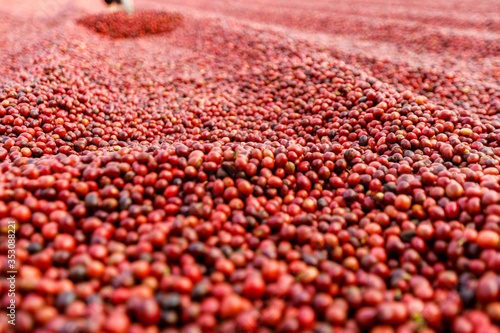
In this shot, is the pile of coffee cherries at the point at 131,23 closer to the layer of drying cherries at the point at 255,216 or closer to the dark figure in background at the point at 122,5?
the dark figure in background at the point at 122,5

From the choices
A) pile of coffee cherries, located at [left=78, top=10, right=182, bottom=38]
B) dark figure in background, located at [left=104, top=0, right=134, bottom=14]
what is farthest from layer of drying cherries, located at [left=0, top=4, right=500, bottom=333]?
dark figure in background, located at [left=104, top=0, right=134, bottom=14]

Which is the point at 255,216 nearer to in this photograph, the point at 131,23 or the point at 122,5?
the point at 131,23

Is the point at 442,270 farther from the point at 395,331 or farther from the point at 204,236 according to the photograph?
the point at 204,236

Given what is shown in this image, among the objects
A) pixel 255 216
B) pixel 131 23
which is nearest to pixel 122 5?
pixel 131 23

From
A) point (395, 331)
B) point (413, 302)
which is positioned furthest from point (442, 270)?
point (395, 331)

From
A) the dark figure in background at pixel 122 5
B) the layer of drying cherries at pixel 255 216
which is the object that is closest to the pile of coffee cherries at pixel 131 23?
the dark figure in background at pixel 122 5

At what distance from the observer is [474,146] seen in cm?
380

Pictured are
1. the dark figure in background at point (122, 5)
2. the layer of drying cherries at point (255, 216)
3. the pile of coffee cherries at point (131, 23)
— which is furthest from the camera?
the dark figure in background at point (122, 5)

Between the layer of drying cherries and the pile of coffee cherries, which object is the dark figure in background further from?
the layer of drying cherries

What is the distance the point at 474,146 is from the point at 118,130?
4.76 m

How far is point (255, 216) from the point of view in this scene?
9.25ft

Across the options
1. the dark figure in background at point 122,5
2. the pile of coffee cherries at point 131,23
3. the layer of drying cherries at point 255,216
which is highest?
the dark figure in background at point 122,5

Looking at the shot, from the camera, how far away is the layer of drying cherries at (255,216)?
200 cm

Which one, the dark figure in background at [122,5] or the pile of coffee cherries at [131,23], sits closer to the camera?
the pile of coffee cherries at [131,23]
